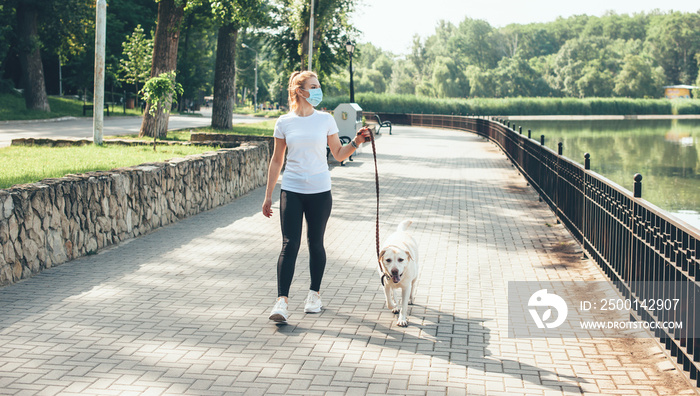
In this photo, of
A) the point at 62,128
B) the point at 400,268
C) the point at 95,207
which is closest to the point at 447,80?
the point at 62,128

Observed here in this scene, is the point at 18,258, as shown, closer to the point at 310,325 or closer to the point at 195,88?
the point at 310,325

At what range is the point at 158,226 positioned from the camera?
33.9ft

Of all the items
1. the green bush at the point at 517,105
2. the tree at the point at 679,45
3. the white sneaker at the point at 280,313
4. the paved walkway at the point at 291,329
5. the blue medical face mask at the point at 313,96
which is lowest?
the paved walkway at the point at 291,329

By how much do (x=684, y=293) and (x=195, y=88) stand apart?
55418mm

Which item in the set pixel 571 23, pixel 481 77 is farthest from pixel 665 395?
pixel 571 23

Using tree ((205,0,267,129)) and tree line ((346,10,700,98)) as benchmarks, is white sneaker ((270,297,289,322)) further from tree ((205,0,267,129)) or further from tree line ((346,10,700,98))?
tree line ((346,10,700,98))

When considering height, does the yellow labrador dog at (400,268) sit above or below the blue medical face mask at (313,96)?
below

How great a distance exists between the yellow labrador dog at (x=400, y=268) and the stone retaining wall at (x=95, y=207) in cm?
363

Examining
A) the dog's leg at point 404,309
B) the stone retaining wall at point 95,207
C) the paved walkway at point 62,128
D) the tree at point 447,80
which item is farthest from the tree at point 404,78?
the dog's leg at point 404,309

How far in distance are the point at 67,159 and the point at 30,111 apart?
25586 mm

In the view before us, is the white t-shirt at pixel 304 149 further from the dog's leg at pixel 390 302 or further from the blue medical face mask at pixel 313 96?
the dog's leg at pixel 390 302

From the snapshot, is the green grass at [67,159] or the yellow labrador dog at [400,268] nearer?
the yellow labrador dog at [400,268]

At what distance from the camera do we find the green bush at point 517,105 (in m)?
71.8

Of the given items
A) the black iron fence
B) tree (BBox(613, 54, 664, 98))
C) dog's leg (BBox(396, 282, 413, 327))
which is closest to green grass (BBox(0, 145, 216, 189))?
dog's leg (BBox(396, 282, 413, 327))
